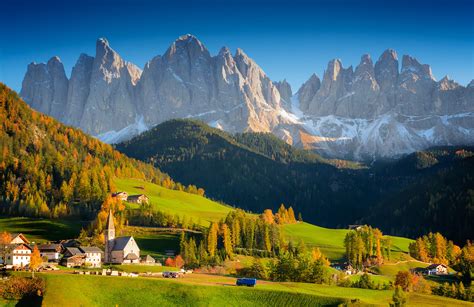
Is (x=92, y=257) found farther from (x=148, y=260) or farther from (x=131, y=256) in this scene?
(x=148, y=260)

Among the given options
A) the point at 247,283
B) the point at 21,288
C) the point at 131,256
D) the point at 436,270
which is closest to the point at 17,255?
the point at 131,256

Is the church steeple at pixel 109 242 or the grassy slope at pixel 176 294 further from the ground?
the church steeple at pixel 109 242

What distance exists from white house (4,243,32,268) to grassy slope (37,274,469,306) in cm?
2406

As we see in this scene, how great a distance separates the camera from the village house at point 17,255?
4712 inches

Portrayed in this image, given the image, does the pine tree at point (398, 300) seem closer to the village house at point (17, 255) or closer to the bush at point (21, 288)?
the bush at point (21, 288)

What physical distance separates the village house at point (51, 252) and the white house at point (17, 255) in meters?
6.39

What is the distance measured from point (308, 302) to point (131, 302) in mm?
27447

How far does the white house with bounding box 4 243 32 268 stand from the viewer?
119713mm

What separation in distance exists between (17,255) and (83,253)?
13.9 metres

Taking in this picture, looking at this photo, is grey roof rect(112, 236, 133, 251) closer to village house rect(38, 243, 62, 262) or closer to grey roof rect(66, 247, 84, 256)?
grey roof rect(66, 247, 84, 256)

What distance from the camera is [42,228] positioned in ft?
552

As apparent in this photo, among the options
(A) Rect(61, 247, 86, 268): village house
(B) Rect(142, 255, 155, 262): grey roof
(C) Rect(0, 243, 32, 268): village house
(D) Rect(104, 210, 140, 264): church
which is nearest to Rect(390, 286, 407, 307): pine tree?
(D) Rect(104, 210, 140, 264): church

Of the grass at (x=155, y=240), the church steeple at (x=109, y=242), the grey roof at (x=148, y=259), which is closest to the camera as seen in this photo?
the church steeple at (x=109, y=242)

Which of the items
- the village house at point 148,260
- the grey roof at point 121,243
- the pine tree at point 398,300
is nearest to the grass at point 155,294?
the pine tree at point 398,300
